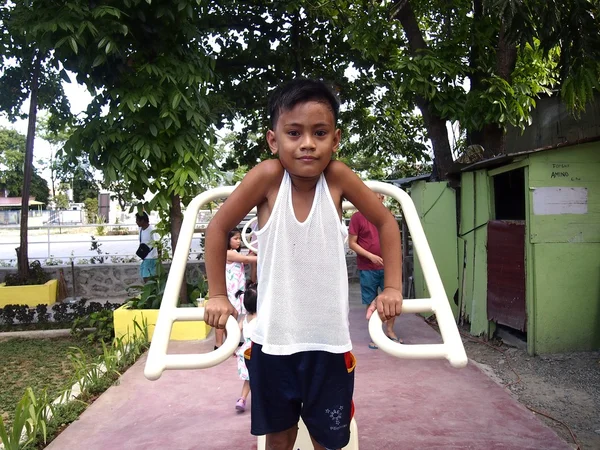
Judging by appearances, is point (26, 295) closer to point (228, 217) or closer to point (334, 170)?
point (228, 217)

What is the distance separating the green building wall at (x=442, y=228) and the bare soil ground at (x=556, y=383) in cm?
109

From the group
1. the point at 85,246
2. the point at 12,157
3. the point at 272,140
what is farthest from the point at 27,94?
the point at 12,157

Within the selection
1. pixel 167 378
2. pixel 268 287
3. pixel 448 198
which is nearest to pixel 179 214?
pixel 167 378

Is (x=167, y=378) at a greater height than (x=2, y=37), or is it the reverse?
(x=2, y=37)

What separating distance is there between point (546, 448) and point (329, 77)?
22.5 feet

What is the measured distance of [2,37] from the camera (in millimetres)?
6312

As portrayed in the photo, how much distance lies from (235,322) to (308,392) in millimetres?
321

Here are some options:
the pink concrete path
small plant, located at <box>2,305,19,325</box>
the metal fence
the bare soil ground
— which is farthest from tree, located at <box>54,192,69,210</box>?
the bare soil ground

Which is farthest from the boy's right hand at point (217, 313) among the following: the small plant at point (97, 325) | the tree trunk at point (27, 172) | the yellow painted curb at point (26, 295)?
the yellow painted curb at point (26, 295)

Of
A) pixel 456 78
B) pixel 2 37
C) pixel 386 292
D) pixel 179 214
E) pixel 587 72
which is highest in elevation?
pixel 2 37

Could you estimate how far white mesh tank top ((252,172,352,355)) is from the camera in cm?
167

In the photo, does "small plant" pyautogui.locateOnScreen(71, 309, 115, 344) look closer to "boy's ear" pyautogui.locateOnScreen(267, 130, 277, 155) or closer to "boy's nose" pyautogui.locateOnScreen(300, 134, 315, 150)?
"boy's ear" pyautogui.locateOnScreen(267, 130, 277, 155)

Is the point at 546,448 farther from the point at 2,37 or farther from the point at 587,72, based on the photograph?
the point at 2,37

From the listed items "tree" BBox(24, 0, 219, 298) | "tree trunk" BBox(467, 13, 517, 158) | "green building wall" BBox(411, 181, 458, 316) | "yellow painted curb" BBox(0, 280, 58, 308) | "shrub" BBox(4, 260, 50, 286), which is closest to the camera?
"tree" BBox(24, 0, 219, 298)
